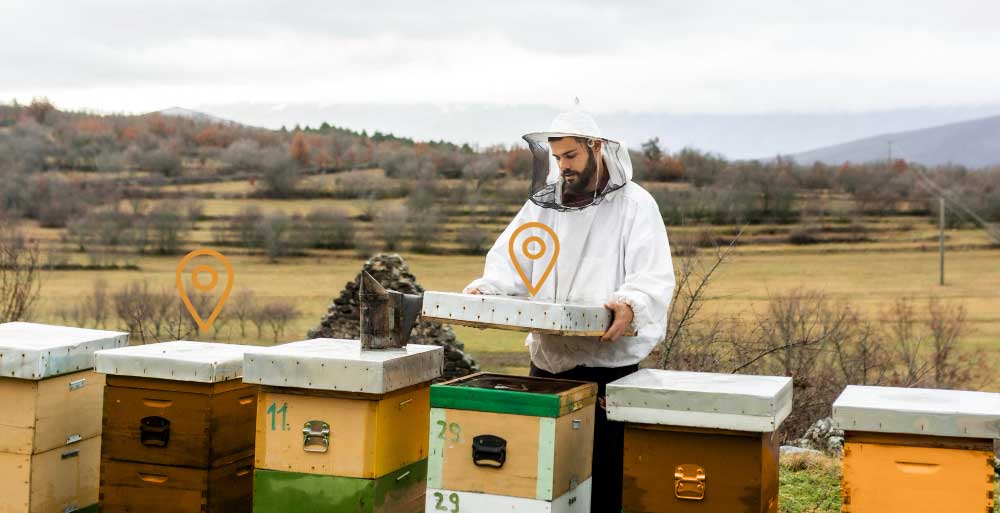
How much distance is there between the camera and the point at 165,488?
496cm

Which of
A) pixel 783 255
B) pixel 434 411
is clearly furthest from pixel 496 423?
pixel 783 255

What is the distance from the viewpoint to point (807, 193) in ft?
293

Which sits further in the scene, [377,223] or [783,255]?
[377,223]

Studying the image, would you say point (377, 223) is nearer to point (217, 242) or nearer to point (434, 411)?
point (217, 242)

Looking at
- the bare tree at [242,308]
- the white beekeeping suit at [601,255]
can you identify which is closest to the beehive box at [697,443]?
the white beekeeping suit at [601,255]

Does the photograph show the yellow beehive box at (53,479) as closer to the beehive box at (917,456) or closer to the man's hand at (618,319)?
the man's hand at (618,319)

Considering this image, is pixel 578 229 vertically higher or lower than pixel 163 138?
lower

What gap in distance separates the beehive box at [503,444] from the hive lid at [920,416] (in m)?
1.12

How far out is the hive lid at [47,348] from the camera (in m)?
5.00

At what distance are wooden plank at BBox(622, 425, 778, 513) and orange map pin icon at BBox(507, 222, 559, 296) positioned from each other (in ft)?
3.37

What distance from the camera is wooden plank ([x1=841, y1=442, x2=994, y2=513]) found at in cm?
405

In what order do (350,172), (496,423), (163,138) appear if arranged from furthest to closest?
(163,138) → (350,172) → (496,423)

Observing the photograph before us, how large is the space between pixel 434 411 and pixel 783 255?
73.1 metres

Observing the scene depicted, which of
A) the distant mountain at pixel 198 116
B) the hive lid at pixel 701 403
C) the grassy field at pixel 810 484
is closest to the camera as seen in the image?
the hive lid at pixel 701 403
